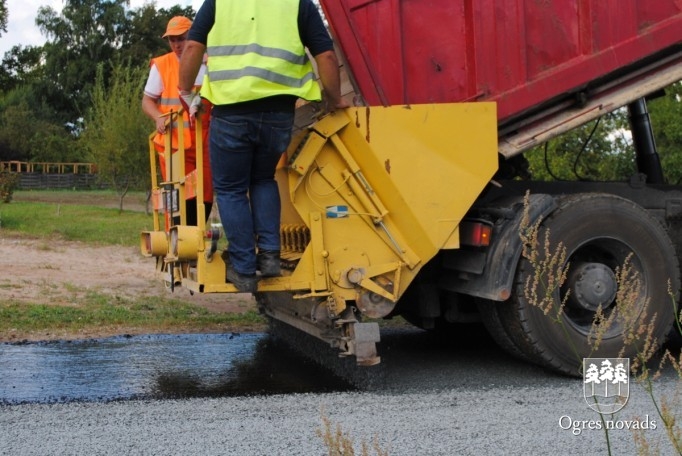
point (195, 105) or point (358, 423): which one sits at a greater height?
point (195, 105)

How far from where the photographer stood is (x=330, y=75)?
202 inches

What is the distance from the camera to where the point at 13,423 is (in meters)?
4.31

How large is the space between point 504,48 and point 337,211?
151cm

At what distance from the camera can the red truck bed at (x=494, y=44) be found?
5543 mm

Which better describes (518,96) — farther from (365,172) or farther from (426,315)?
(426,315)

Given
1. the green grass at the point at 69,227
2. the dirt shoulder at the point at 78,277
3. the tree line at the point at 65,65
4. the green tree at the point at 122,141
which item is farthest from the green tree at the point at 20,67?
the dirt shoulder at the point at 78,277

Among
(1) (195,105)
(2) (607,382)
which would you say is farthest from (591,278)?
(1) (195,105)

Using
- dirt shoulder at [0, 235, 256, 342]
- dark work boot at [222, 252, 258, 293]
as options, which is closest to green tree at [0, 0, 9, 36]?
dirt shoulder at [0, 235, 256, 342]

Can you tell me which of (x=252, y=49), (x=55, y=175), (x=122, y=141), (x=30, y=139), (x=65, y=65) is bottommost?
(x=252, y=49)

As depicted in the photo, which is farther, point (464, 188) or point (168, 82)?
point (168, 82)

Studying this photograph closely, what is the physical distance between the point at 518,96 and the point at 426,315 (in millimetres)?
1601

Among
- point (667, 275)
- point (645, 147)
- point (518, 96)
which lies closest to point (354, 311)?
point (518, 96)

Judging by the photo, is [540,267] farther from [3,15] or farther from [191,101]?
[3,15]

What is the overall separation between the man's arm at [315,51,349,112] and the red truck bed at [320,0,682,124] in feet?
1.24
